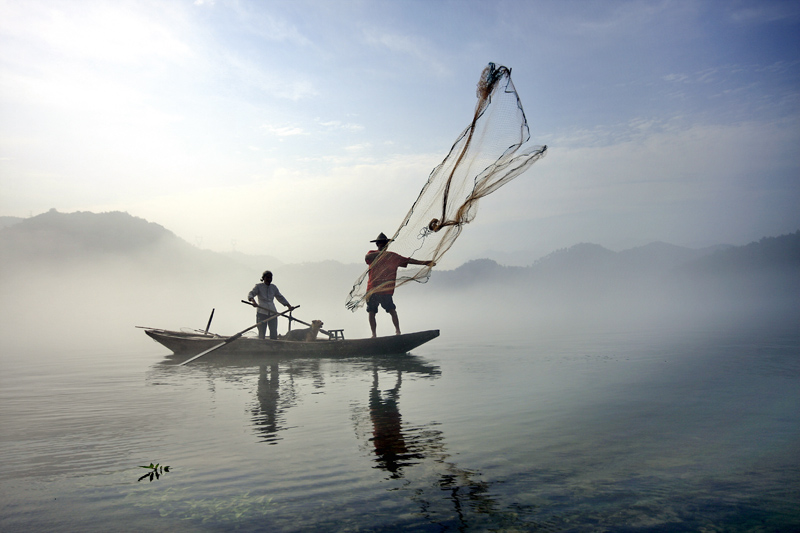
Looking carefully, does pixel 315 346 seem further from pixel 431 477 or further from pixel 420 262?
pixel 431 477

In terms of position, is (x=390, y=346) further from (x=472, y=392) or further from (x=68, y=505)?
(x=68, y=505)

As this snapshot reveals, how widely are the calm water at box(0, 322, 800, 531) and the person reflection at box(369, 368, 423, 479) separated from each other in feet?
0.12

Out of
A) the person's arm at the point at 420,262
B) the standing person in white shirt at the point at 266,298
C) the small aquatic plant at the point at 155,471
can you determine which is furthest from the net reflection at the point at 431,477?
the standing person in white shirt at the point at 266,298

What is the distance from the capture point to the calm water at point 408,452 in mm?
4461

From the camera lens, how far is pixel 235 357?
16.3 metres

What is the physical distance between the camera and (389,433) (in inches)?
284

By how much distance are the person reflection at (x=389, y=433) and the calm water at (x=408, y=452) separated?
4cm

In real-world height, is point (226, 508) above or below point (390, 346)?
below

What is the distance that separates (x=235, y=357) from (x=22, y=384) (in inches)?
210

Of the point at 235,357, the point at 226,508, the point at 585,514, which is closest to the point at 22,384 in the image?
the point at 235,357

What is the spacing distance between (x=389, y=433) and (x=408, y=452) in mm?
1006

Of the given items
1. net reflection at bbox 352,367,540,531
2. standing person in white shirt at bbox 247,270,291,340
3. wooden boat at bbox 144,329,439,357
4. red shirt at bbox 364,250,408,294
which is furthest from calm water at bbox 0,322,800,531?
standing person in white shirt at bbox 247,270,291,340

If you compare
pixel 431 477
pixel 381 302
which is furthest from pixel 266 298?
pixel 431 477

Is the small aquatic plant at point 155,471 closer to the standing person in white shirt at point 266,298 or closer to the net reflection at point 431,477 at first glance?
the net reflection at point 431,477
